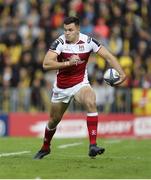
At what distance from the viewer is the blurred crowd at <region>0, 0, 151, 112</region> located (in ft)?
76.9

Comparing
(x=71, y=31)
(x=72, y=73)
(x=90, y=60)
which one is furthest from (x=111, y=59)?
(x=90, y=60)

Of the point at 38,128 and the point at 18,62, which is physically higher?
the point at 18,62

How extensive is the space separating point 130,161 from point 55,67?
2.10m

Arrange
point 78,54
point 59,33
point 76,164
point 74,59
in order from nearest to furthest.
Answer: point 76,164 < point 74,59 < point 78,54 < point 59,33

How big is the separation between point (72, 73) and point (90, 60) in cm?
1140

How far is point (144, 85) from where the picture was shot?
23.0 meters

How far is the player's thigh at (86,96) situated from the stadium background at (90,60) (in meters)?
10.3

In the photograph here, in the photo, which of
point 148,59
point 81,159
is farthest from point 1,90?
point 81,159

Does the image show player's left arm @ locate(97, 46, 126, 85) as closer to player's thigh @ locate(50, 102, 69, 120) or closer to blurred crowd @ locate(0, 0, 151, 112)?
player's thigh @ locate(50, 102, 69, 120)

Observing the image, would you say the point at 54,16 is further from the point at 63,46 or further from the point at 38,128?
the point at 63,46

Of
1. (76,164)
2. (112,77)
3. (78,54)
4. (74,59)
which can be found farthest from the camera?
(112,77)

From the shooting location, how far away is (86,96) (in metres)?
12.2

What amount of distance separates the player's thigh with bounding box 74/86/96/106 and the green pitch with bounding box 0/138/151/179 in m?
1.02

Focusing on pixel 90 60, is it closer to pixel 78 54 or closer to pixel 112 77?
pixel 112 77
